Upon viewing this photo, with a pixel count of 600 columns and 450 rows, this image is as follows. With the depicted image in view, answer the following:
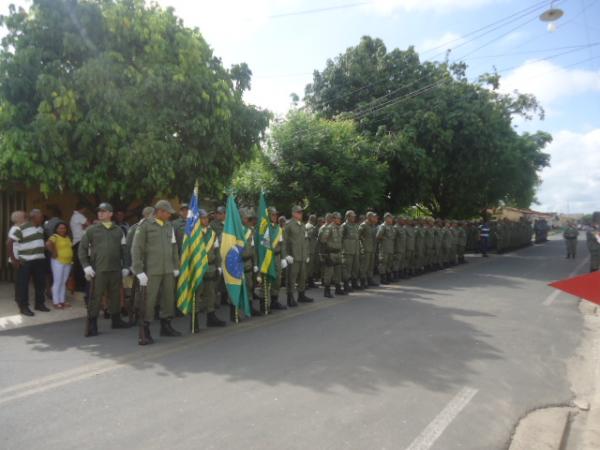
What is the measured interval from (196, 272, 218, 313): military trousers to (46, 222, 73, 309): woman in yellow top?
3009 millimetres

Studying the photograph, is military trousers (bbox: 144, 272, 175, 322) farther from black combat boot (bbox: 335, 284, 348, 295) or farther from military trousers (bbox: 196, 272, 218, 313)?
black combat boot (bbox: 335, 284, 348, 295)

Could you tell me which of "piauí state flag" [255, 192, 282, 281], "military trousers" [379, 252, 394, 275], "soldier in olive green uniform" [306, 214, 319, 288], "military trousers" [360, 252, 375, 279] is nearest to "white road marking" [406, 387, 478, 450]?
"piauí state flag" [255, 192, 282, 281]

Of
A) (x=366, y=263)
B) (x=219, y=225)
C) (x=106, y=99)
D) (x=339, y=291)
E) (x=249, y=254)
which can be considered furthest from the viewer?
(x=366, y=263)

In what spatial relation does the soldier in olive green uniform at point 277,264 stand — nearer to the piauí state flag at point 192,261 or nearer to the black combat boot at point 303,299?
the black combat boot at point 303,299

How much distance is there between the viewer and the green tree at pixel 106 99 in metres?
8.96

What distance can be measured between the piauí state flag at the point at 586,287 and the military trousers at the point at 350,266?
7.59m

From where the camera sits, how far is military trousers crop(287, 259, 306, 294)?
10.0 metres

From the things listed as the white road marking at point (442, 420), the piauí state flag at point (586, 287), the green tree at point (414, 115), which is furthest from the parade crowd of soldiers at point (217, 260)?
the green tree at point (414, 115)

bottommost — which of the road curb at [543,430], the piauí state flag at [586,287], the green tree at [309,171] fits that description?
the road curb at [543,430]

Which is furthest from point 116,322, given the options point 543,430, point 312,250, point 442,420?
point 543,430

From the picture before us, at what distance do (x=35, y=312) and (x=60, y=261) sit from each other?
3.30 ft

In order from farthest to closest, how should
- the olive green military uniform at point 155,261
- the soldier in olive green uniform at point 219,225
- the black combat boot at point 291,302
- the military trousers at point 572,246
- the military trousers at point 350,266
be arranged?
the military trousers at point 572,246
the military trousers at point 350,266
the black combat boot at point 291,302
the soldier in olive green uniform at point 219,225
the olive green military uniform at point 155,261

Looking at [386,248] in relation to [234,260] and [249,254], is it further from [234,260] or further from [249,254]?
[234,260]

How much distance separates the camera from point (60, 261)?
927 centimetres
